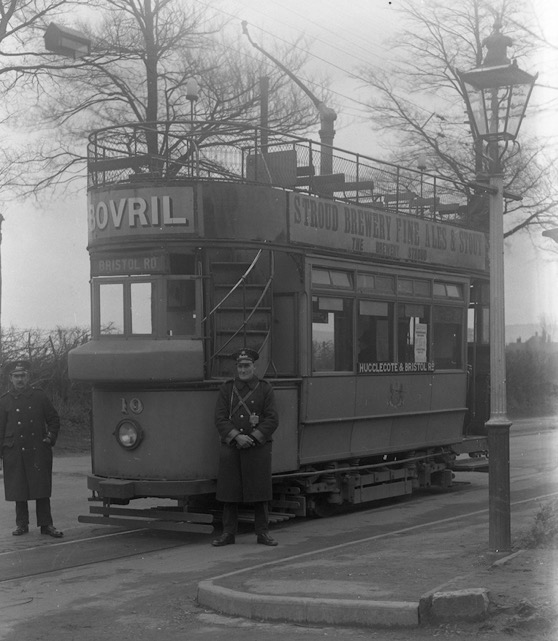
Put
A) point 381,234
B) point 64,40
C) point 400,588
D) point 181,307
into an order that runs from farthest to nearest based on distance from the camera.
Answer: point 381,234, point 64,40, point 181,307, point 400,588

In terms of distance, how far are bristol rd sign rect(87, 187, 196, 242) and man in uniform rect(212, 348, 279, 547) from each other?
149cm

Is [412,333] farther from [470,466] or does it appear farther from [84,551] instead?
[84,551]

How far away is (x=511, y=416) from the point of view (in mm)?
36938

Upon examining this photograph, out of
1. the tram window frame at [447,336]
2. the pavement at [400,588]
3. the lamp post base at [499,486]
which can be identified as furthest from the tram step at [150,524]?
the tram window frame at [447,336]

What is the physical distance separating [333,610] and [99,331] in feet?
17.0

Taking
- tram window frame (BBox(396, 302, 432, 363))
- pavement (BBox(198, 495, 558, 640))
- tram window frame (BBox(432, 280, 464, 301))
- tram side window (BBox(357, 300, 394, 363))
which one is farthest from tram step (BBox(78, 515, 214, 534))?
tram window frame (BBox(432, 280, 464, 301))

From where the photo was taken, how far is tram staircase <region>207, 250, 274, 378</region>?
1159cm

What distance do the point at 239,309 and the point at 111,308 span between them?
129 centimetres

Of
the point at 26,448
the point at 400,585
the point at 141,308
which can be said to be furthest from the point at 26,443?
the point at 400,585

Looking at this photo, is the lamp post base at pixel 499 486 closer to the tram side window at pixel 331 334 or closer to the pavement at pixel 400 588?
the pavement at pixel 400 588

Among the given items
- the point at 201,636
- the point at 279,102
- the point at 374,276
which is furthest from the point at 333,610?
the point at 279,102

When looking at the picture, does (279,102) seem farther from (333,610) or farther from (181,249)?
(333,610)

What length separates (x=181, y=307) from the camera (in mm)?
11445

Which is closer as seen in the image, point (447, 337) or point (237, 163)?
point (237, 163)
